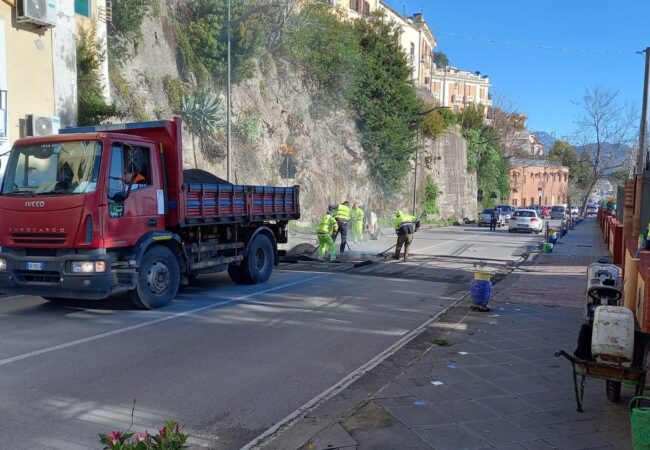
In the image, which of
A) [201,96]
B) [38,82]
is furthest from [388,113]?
[38,82]

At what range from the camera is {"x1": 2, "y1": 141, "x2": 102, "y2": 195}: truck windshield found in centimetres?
827

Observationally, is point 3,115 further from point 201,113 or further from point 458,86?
point 458,86

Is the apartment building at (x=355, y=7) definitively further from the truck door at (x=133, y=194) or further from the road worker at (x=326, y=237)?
the truck door at (x=133, y=194)

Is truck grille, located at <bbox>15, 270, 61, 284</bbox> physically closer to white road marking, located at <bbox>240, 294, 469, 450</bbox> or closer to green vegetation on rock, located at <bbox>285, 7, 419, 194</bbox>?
white road marking, located at <bbox>240, 294, 469, 450</bbox>

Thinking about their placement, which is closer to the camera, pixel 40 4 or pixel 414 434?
pixel 414 434

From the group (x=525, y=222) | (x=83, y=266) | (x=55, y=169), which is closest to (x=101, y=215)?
(x=83, y=266)

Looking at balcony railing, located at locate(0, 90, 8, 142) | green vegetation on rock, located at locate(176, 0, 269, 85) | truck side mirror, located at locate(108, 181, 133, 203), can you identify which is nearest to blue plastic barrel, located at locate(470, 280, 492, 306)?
truck side mirror, located at locate(108, 181, 133, 203)

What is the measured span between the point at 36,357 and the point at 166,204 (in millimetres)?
3847

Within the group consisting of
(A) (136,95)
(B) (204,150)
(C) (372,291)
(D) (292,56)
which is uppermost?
(D) (292,56)

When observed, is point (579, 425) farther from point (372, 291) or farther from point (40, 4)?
point (40, 4)

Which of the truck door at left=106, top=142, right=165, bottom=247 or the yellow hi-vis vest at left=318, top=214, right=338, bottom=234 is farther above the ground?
the truck door at left=106, top=142, right=165, bottom=247

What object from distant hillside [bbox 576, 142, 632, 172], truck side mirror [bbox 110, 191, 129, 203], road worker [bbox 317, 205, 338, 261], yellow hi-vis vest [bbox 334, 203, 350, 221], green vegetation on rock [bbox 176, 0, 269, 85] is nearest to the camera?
truck side mirror [bbox 110, 191, 129, 203]

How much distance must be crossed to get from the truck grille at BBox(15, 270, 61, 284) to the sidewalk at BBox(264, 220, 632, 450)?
4.80 metres

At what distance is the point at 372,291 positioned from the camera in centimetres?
1160
